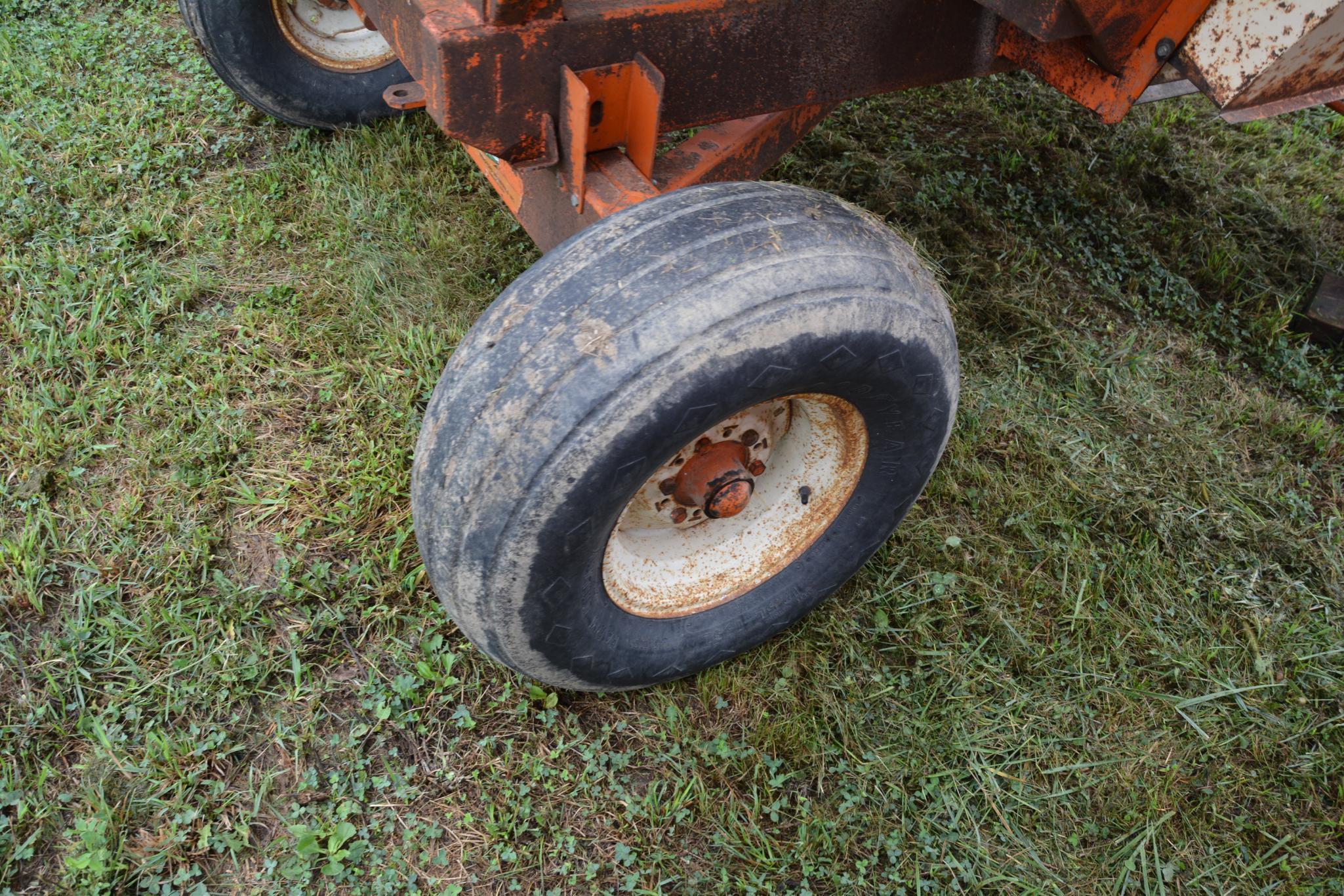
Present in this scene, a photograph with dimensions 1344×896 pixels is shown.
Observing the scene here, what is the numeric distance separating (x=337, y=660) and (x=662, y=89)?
1504 millimetres

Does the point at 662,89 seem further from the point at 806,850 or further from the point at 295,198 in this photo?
the point at 295,198

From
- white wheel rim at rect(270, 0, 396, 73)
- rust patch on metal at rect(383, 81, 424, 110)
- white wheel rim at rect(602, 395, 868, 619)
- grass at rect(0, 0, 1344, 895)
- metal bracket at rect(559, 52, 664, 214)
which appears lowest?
grass at rect(0, 0, 1344, 895)

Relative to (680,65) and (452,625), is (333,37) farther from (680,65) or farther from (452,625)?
(452,625)

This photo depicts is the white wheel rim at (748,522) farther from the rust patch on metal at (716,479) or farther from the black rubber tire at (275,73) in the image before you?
the black rubber tire at (275,73)

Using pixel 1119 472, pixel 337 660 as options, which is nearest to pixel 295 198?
pixel 337 660

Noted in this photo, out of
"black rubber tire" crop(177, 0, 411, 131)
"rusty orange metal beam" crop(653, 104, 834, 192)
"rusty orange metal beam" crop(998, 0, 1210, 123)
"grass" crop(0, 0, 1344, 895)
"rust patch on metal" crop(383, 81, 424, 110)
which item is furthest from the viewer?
"black rubber tire" crop(177, 0, 411, 131)

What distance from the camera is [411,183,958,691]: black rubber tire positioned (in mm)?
1557

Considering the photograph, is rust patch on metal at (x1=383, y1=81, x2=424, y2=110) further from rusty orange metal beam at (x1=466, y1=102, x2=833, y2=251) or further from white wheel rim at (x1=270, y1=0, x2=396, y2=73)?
white wheel rim at (x1=270, y1=0, x2=396, y2=73)

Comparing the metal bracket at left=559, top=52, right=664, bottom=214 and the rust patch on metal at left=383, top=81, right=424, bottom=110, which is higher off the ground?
the metal bracket at left=559, top=52, right=664, bottom=214

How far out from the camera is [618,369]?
5.05 feet

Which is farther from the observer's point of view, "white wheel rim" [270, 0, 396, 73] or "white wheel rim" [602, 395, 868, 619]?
"white wheel rim" [270, 0, 396, 73]

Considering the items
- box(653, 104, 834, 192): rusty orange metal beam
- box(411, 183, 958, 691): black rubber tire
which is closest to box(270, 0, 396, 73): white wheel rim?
box(653, 104, 834, 192): rusty orange metal beam

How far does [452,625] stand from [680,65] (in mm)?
1407

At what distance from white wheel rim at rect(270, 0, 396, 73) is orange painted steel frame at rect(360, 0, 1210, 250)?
1296 mm
